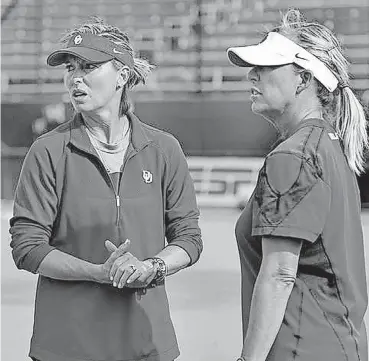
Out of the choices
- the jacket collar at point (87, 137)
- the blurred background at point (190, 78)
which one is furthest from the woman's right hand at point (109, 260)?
the blurred background at point (190, 78)

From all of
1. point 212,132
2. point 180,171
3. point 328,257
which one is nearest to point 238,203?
point 212,132

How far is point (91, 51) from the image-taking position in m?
2.26

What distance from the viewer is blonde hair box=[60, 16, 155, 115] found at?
7.62 feet

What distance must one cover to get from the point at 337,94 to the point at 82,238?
70cm

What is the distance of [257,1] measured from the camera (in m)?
8.23

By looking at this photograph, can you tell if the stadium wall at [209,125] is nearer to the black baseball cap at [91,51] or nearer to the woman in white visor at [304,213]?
the black baseball cap at [91,51]

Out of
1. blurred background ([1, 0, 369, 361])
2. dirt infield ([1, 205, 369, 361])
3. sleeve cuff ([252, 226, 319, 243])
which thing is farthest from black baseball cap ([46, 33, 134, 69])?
blurred background ([1, 0, 369, 361])

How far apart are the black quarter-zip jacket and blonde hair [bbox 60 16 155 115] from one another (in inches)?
7.5

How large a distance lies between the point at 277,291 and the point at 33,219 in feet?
2.30

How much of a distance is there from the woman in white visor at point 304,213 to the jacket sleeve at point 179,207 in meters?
0.43

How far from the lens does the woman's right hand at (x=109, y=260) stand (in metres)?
2.09

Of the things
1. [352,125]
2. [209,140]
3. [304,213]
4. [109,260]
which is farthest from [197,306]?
[209,140]

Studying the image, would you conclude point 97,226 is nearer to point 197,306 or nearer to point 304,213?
point 304,213

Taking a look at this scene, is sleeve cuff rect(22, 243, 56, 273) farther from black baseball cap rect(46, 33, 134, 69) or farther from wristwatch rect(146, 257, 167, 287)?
black baseball cap rect(46, 33, 134, 69)
